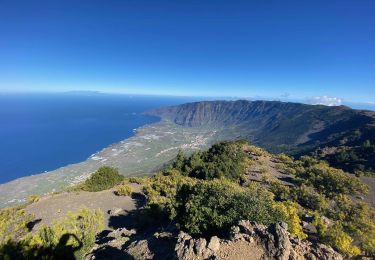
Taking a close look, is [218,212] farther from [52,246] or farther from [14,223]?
[14,223]

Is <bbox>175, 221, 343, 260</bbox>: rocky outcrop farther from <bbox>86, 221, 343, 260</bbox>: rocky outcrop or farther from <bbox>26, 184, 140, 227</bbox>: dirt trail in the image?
<bbox>26, 184, 140, 227</bbox>: dirt trail

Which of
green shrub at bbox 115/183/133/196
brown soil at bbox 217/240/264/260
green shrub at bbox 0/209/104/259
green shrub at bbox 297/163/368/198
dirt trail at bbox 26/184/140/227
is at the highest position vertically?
brown soil at bbox 217/240/264/260

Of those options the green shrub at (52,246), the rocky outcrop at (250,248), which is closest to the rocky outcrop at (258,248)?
the rocky outcrop at (250,248)

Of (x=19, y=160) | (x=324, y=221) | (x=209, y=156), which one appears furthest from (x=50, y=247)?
(x=19, y=160)

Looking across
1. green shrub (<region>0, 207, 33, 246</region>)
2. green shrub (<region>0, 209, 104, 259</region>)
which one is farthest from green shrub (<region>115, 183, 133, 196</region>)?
green shrub (<region>0, 209, 104, 259</region>)

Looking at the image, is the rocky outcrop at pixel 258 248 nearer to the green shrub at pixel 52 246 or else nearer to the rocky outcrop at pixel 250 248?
the rocky outcrop at pixel 250 248

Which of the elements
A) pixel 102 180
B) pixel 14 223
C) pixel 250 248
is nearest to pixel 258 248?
pixel 250 248
